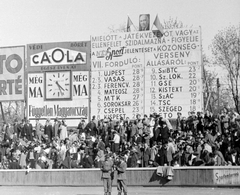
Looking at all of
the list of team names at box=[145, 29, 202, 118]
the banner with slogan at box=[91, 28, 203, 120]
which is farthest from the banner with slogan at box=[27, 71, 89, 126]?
the list of team names at box=[145, 29, 202, 118]

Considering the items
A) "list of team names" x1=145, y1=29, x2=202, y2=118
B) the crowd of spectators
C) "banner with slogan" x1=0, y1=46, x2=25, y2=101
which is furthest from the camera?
"banner with slogan" x1=0, y1=46, x2=25, y2=101

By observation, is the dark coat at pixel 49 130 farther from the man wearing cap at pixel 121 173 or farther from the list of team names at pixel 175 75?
the man wearing cap at pixel 121 173

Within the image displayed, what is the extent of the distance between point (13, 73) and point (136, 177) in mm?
10287

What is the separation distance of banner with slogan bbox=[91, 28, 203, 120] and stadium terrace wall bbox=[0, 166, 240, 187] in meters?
3.93

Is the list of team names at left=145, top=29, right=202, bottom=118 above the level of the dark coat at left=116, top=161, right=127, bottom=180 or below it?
above

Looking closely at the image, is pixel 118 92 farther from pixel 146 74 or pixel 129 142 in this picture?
pixel 129 142

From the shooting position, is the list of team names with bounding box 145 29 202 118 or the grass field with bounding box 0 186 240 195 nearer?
the grass field with bounding box 0 186 240 195

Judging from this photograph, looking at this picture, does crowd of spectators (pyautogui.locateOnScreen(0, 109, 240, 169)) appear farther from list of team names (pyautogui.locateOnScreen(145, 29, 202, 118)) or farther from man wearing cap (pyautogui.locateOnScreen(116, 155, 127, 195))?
man wearing cap (pyautogui.locateOnScreen(116, 155, 127, 195))

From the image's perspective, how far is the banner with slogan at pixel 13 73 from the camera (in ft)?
103

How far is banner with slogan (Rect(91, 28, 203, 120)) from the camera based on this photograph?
90.7ft

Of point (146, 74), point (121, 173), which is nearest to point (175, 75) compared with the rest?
point (146, 74)

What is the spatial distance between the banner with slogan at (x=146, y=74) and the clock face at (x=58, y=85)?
60.2 inches

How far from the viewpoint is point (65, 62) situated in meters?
30.5

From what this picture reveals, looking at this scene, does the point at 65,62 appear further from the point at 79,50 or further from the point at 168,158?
the point at 168,158
